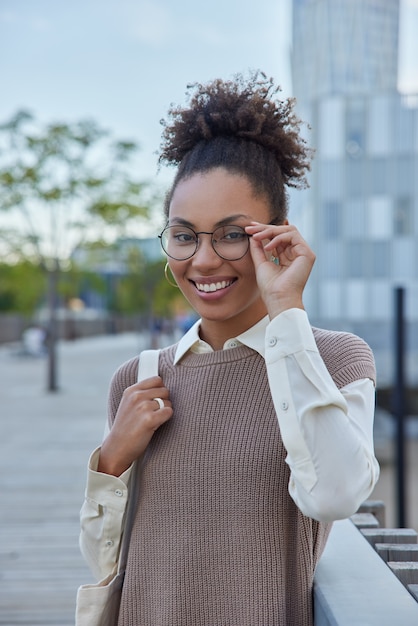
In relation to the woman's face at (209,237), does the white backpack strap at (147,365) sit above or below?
below

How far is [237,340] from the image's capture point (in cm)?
168

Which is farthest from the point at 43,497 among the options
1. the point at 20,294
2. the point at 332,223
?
the point at 20,294

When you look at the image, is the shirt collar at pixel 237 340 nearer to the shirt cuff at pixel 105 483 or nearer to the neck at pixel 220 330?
the neck at pixel 220 330

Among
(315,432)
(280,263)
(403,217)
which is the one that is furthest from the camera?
(403,217)

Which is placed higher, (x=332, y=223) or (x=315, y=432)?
(x=332, y=223)

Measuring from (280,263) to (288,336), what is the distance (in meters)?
0.20

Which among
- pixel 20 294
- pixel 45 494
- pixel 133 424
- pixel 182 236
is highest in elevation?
pixel 182 236

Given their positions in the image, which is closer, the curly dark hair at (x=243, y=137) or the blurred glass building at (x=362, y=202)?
the curly dark hair at (x=243, y=137)

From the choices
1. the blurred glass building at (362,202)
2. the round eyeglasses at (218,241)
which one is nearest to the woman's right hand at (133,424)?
the round eyeglasses at (218,241)

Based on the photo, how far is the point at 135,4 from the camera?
1814 cm

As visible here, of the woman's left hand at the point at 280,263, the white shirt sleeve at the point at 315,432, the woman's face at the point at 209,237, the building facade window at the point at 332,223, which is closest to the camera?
the white shirt sleeve at the point at 315,432

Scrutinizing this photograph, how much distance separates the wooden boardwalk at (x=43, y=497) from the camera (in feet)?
14.2

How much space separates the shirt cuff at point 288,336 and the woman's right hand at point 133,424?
345 mm

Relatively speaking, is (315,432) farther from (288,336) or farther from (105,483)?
(105,483)
